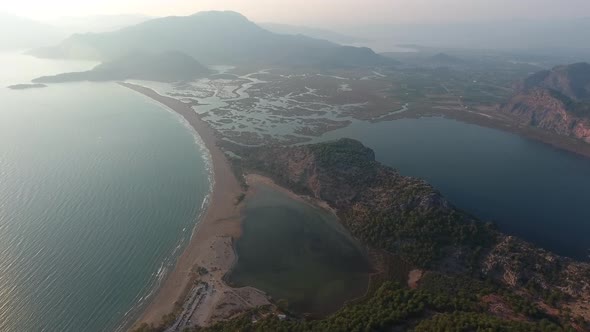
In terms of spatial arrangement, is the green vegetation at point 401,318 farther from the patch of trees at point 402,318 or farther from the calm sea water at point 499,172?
the calm sea water at point 499,172

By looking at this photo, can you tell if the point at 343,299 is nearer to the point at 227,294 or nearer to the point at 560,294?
the point at 227,294

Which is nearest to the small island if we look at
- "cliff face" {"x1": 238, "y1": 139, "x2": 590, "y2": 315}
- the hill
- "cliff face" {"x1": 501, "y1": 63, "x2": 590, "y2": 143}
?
the hill

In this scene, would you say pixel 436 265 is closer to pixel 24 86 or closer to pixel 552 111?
pixel 552 111

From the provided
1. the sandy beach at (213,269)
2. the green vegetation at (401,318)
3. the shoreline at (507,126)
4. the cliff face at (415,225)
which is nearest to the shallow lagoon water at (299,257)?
the sandy beach at (213,269)

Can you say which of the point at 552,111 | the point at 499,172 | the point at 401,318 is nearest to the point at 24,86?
the point at 401,318

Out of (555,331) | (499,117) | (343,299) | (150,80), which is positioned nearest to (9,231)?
(343,299)

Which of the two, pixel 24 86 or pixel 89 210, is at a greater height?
pixel 24 86
